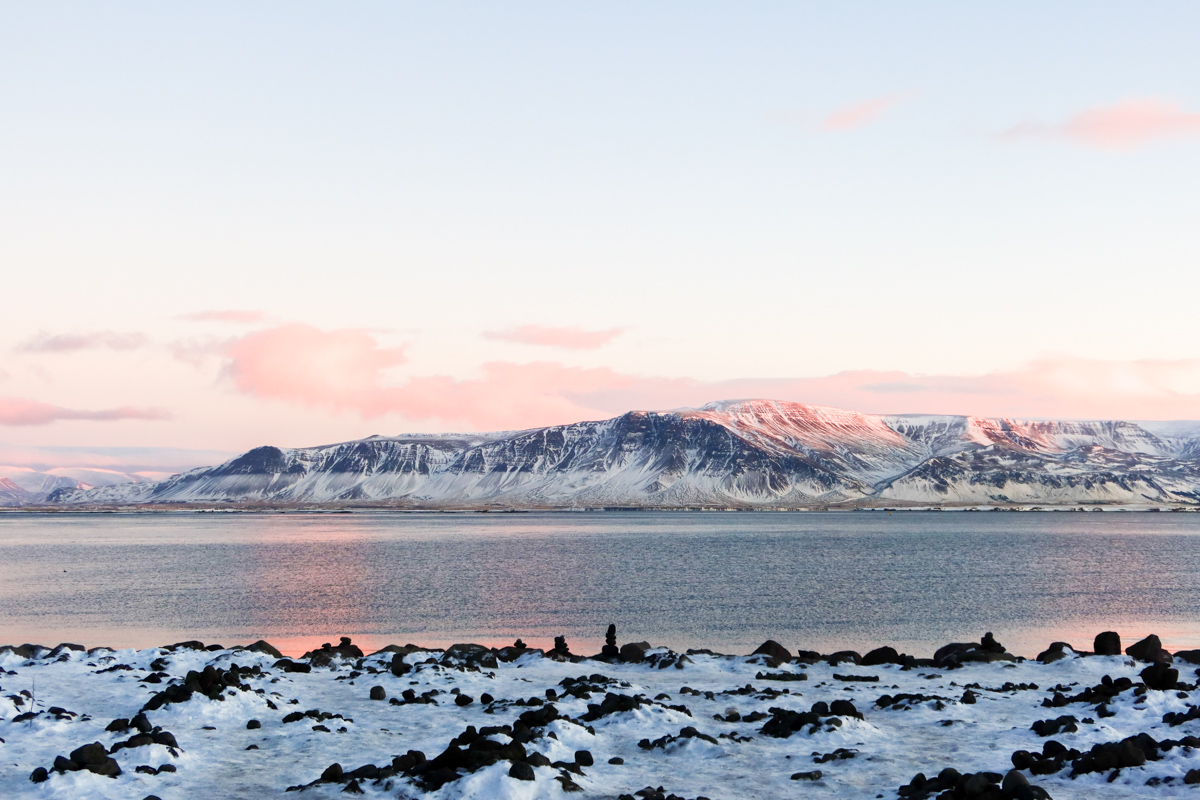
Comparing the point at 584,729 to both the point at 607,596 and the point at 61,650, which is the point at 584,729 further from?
the point at 607,596

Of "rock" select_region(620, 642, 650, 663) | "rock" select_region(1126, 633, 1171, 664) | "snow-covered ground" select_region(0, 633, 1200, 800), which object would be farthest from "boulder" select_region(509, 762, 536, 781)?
"rock" select_region(1126, 633, 1171, 664)

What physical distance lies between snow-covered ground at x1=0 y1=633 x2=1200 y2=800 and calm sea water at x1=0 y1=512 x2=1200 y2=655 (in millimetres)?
19428

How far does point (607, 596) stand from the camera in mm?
72375

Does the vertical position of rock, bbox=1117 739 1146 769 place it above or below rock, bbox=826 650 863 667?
above

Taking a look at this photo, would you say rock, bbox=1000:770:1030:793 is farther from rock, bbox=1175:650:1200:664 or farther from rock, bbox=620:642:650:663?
rock, bbox=620:642:650:663

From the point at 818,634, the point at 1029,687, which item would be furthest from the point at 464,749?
the point at 818,634

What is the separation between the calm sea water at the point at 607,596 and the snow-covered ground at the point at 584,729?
63.7ft

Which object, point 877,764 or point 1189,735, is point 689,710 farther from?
point 1189,735

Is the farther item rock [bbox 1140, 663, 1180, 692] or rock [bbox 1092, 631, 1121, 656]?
rock [bbox 1092, 631, 1121, 656]

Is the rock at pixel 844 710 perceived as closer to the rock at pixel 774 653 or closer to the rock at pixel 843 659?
the rock at pixel 774 653

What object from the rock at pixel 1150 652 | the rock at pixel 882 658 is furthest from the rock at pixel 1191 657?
the rock at pixel 882 658

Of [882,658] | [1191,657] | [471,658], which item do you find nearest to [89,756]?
[471,658]

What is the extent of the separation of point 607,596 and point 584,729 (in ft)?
171

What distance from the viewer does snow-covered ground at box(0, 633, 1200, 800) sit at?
17203mm
